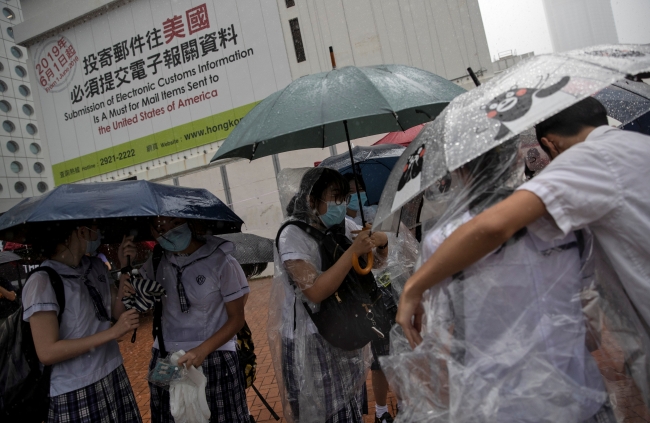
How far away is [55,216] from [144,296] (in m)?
0.64

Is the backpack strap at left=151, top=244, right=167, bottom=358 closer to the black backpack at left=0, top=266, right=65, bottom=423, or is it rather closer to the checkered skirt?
the black backpack at left=0, top=266, right=65, bottom=423

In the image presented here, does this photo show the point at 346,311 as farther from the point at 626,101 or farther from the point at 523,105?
the point at 626,101

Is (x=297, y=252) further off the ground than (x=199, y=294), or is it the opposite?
(x=297, y=252)

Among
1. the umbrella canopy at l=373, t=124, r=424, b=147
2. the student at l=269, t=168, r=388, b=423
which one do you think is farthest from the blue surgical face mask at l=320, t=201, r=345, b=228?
the umbrella canopy at l=373, t=124, r=424, b=147

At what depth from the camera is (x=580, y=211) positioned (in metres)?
1.10

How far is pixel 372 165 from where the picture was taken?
4.46 metres

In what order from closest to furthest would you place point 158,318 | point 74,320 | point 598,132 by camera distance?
point 598,132 < point 74,320 < point 158,318

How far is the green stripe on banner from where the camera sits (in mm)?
10595

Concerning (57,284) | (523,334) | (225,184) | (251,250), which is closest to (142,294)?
(57,284)

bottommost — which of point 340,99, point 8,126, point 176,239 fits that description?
point 176,239

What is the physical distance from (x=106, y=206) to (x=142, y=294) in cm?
55

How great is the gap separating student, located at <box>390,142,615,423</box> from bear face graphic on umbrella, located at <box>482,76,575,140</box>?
0.22 meters

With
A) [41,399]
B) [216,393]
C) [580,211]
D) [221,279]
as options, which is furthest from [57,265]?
[580,211]

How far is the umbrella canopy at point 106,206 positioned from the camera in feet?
6.59
